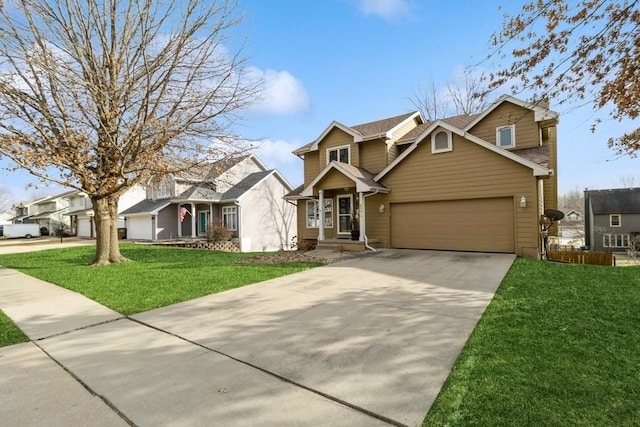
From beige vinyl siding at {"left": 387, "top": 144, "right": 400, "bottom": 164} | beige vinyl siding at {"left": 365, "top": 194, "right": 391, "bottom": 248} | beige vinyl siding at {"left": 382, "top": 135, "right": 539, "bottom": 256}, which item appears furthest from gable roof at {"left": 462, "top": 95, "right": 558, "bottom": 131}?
beige vinyl siding at {"left": 365, "top": 194, "right": 391, "bottom": 248}

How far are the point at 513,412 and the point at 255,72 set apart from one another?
1148cm

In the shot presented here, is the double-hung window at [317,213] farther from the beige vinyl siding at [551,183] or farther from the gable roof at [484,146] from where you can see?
the beige vinyl siding at [551,183]

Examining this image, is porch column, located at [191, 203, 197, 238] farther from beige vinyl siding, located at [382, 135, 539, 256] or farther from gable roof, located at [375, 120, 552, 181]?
beige vinyl siding, located at [382, 135, 539, 256]

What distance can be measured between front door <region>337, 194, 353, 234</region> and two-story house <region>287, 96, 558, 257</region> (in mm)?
46

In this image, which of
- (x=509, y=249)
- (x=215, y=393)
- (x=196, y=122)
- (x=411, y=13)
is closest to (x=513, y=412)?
(x=215, y=393)

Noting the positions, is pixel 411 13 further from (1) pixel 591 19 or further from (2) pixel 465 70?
(1) pixel 591 19

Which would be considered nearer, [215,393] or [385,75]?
[215,393]

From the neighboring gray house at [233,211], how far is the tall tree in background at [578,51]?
A: 819 inches

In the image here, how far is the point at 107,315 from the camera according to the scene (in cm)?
555

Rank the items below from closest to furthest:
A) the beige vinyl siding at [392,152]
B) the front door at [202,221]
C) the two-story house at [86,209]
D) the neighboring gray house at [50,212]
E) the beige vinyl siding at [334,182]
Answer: the beige vinyl siding at [334,182]
the beige vinyl siding at [392,152]
the front door at [202,221]
the two-story house at [86,209]
the neighboring gray house at [50,212]

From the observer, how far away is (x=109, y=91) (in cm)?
1010

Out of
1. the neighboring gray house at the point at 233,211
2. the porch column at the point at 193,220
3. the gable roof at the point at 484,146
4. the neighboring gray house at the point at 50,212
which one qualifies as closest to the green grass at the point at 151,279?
the gable roof at the point at 484,146

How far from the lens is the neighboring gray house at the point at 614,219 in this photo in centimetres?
2805

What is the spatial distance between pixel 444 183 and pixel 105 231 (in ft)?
41.9
